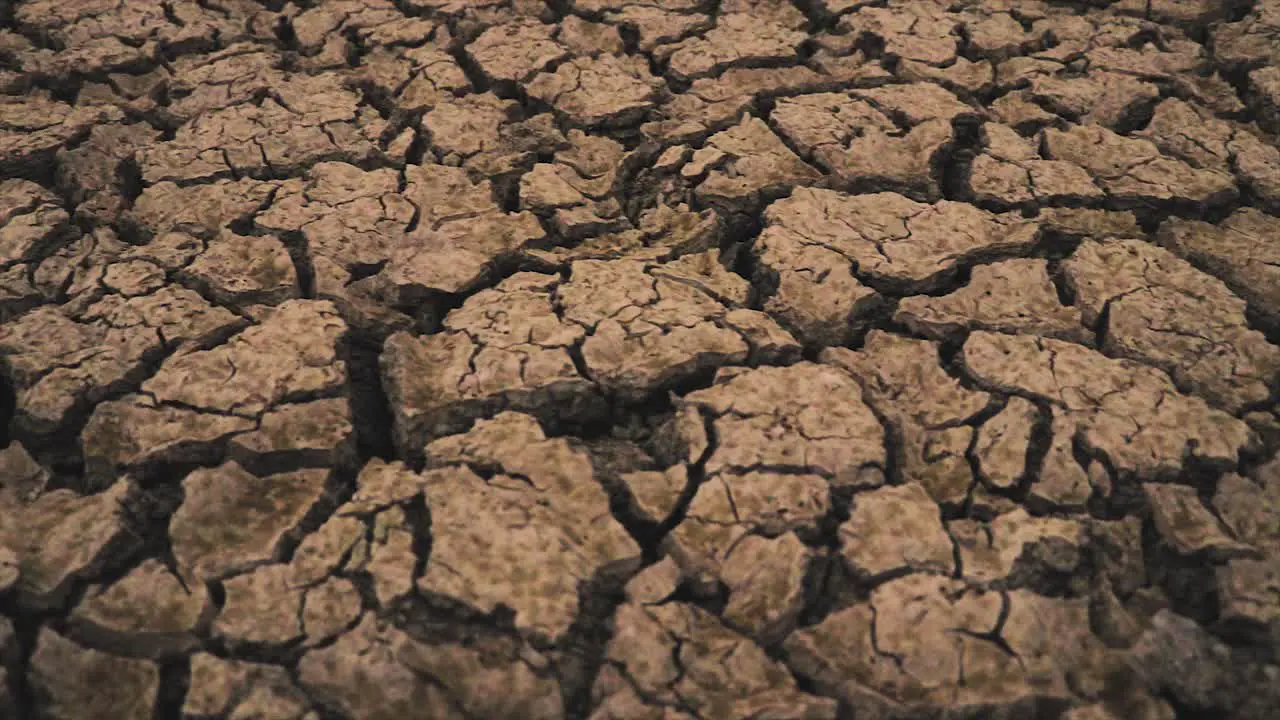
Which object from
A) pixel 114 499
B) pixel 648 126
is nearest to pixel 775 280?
Answer: pixel 648 126

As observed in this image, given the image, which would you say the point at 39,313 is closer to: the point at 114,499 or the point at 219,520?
the point at 114,499

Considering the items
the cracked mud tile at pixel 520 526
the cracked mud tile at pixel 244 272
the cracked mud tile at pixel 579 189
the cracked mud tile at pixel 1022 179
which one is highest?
the cracked mud tile at pixel 1022 179

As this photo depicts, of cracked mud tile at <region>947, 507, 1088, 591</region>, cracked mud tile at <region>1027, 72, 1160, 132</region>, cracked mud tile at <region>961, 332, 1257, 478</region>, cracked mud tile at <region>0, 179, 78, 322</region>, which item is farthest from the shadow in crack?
cracked mud tile at <region>1027, 72, 1160, 132</region>

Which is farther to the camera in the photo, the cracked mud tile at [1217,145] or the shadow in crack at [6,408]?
the cracked mud tile at [1217,145]

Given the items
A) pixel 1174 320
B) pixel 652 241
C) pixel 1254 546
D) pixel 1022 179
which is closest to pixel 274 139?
pixel 652 241

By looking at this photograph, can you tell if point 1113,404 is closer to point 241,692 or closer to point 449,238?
point 449,238

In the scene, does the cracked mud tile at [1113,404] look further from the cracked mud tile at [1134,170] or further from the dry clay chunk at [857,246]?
the cracked mud tile at [1134,170]

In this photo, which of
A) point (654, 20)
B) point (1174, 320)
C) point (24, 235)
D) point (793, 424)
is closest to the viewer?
point (793, 424)

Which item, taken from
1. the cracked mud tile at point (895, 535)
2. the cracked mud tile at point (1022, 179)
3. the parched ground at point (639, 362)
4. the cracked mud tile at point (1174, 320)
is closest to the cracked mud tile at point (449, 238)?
the parched ground at point (639, 362)

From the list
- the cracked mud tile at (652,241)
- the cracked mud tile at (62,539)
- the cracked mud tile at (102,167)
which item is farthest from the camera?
the cracked mud tile at (102,167)
